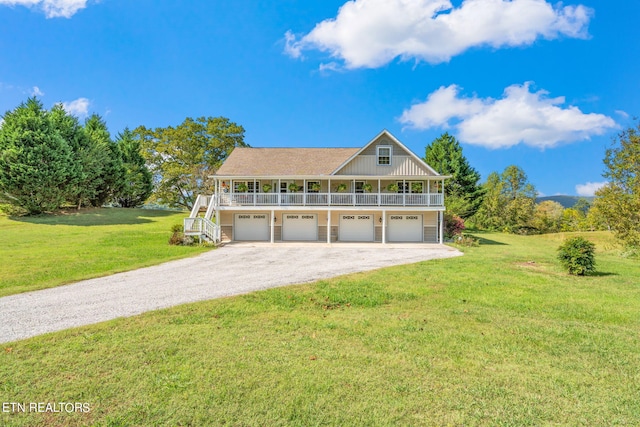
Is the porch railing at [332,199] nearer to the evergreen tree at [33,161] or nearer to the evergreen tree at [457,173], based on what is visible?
the evergreen tree at [457,173]

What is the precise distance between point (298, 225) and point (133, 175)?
2644cm

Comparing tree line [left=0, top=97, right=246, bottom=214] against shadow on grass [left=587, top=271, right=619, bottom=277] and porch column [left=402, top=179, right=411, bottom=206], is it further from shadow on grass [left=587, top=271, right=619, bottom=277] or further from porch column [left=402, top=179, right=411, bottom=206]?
shadow on grass [left=587, top=271, right=619, bottom=277]

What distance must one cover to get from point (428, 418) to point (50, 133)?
118ft

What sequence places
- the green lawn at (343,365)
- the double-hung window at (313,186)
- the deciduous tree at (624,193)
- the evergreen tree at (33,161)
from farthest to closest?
the evergreen tree at (33,161) < the double-hung window at (313,186) < the deciduous tree at (624,193) < the green lawn at (343,365)

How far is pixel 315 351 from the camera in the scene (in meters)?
4.84

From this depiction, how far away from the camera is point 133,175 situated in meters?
39.1

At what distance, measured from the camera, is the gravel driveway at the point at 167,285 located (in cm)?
639

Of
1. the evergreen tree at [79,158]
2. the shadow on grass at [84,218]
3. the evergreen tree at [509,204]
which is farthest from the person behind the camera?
the evergreen tree at [509,204]

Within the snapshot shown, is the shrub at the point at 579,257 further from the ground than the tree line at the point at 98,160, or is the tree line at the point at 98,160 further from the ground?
the tree line at the point at 98,160

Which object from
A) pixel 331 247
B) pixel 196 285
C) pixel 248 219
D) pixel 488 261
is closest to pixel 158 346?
pixel 196 285

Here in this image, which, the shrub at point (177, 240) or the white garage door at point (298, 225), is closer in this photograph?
the shrub at point (177, 240)

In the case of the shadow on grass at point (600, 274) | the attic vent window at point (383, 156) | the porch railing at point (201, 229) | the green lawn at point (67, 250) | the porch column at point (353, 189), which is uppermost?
the attic vent window at point (383, 156)

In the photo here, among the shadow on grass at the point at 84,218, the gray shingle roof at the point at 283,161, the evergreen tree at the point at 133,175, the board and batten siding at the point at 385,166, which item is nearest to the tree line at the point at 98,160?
the evergreen tree at the point at 133,175

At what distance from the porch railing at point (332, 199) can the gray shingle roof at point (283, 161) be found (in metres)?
1.45
